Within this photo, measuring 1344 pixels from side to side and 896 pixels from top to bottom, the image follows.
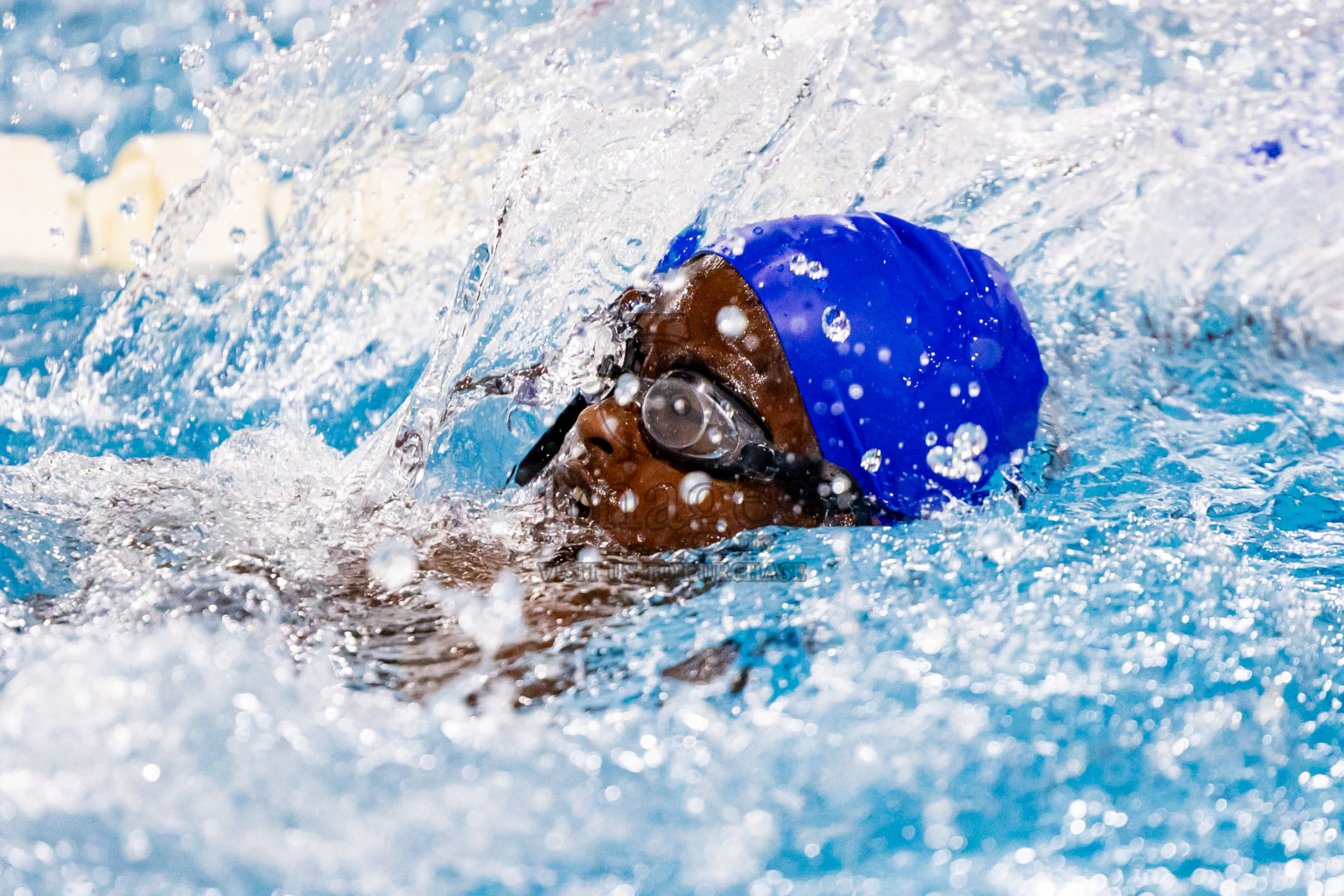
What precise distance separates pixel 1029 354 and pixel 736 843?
4.19 ft

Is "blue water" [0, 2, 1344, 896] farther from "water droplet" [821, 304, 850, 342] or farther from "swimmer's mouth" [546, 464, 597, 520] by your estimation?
"water droplet" [821, 304, 850, 342]

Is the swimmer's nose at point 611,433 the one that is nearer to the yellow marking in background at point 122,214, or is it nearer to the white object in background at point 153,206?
the yellow marking in background at point 122,214

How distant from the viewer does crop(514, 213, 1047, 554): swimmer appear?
1.77 meters

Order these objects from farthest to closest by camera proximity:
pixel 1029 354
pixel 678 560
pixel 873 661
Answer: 1. pixel 1029 354
2. pixel 678 560
3. pixel 873 661

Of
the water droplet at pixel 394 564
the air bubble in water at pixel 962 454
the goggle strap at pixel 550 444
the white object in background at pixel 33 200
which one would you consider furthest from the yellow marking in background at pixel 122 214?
the air bubble in water at pixel 962 454

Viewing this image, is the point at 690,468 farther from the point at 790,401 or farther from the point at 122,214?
the point at 122,214

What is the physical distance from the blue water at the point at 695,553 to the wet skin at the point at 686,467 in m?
0.10

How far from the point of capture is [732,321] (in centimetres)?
178

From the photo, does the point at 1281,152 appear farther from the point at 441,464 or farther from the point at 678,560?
the point at 441,464

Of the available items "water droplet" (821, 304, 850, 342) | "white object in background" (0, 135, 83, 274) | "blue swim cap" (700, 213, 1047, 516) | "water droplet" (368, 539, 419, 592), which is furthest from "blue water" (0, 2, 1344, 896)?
"white object in background" (0, 135, 83, 274)

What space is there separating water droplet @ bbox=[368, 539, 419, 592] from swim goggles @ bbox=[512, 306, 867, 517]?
0.45m

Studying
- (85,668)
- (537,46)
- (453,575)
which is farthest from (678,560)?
(537,46)

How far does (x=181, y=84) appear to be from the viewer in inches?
210

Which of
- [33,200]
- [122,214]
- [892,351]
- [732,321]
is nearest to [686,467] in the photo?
[732,321]
